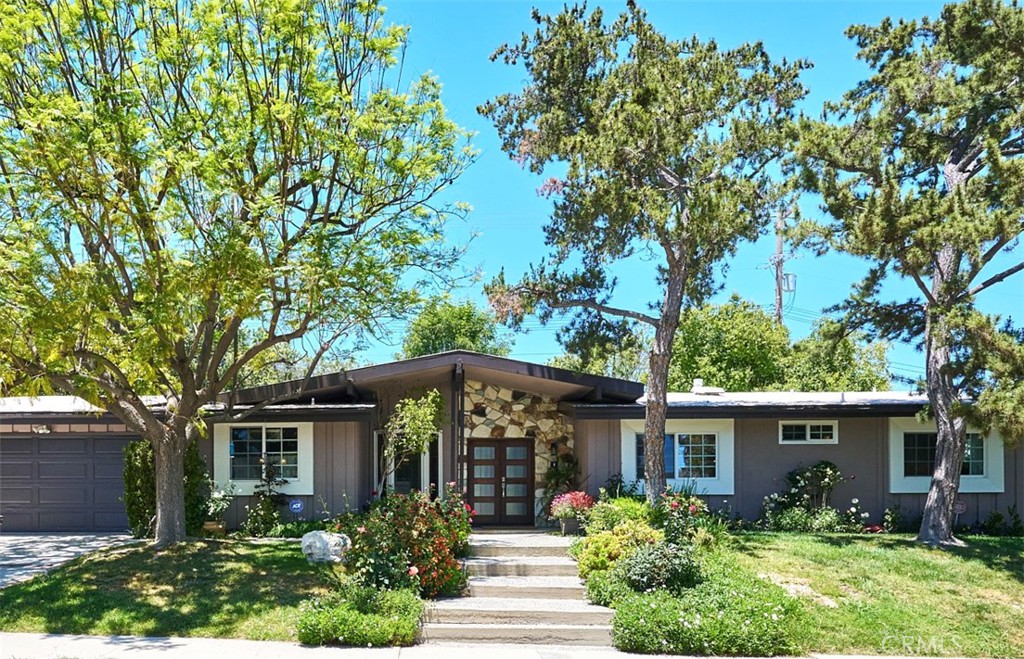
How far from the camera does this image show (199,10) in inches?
496

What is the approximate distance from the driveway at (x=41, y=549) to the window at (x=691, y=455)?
1043cm

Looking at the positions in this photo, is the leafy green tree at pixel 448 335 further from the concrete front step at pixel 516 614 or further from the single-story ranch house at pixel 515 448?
the concrete front step at pixel 516 614

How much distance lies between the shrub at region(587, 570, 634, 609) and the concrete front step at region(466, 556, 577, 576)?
3.50 ft

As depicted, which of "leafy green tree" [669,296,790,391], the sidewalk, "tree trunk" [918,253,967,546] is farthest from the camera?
"leafy green tree" [669,296,790,391]

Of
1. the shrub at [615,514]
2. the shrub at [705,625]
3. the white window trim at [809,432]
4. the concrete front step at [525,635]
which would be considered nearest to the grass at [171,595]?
the concrete front step at [525,635]

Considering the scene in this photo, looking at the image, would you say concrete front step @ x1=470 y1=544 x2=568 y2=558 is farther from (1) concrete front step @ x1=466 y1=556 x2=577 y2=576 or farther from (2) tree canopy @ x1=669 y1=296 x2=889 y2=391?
(2) tree canopy @ x1=669 y1=296 x2=889 y2=391

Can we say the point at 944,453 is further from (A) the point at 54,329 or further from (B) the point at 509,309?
(A) the point at 54,329

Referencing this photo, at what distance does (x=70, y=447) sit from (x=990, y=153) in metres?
17.6

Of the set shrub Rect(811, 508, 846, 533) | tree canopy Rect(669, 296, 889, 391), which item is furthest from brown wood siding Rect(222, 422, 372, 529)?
tree canopy Rect(669, 296, 889, 391)

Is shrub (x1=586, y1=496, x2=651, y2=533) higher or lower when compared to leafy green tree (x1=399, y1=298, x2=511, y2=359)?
lower

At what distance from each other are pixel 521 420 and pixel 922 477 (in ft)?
27.1

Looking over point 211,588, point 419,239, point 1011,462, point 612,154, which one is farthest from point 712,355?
point 211,588

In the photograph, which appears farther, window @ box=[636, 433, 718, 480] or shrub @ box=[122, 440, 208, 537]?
window @ box=[636, 433, 718, 480]

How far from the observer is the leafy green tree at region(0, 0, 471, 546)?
39.1 feet
